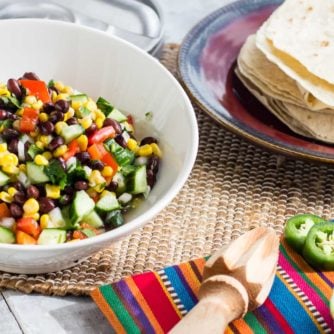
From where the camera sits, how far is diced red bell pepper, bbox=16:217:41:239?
257 cm

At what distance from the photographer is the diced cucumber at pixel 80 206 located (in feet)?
8.63

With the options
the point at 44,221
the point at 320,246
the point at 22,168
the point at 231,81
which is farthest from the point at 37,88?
the point at 320,246

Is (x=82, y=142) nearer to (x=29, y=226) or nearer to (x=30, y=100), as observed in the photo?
(x=30, y=100)

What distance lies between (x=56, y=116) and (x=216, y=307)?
915 mm

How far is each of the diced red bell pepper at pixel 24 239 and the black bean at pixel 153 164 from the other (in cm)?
54

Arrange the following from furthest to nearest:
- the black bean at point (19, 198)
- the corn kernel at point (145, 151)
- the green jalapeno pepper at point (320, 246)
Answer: the corn kernel at point (145, 151), the green jalapeno pepper at point (320, 246), the black bean at point (19, 198)

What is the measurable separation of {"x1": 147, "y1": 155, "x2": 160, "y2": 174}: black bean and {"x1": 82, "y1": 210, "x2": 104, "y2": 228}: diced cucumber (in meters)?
0.31

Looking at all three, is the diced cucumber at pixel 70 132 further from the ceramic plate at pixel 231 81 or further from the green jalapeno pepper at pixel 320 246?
the green jalapeno pepper at pixel 320 246

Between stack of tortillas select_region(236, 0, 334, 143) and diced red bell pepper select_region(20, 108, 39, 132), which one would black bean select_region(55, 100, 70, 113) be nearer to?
diced red bell pepper select_region(20, 108, 39, 132)

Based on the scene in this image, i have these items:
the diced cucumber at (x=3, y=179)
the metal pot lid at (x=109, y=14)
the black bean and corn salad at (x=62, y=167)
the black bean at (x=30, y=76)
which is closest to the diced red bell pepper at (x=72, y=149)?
the black bean and corn salad at (x=62, y=167)

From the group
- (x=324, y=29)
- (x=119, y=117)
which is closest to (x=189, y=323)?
(x=119, y=117)

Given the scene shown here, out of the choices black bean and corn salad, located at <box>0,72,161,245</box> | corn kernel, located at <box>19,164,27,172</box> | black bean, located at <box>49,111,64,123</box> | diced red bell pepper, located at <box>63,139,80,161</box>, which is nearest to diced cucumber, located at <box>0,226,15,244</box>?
black bean and corn salad, located at <box>0,72,161,245</box>

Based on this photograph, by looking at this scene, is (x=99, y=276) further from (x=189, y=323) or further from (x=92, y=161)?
(x=189, y=323)

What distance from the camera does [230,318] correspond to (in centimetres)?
236
